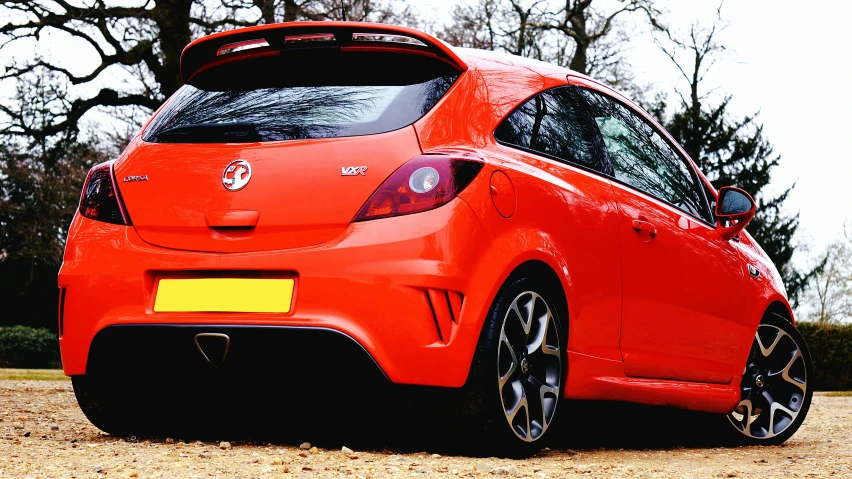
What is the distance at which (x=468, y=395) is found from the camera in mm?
3850

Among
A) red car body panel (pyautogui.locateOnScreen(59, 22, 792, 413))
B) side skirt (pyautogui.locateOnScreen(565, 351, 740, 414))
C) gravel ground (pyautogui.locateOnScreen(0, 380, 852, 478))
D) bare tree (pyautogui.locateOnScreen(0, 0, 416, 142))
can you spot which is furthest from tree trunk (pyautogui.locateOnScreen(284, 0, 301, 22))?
red car body panel (pyautogui.locateOnScreen(59, 22, 792, 413))

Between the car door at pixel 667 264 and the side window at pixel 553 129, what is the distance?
0.20 meters

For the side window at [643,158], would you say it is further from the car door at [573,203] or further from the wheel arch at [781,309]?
the wheel arch at [781,309]

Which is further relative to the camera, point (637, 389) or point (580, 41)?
point (580, 41)

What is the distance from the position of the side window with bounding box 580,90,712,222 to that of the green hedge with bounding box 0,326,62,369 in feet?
73.6

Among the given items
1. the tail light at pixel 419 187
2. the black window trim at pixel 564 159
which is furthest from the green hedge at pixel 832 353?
the tail light at pixel 419 187

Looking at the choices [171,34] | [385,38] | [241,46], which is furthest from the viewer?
[171,34]

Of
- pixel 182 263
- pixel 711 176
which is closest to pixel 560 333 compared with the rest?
pixel 182 263

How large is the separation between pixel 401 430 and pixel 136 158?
5.62 feet

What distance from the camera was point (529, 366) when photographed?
4.18 metres

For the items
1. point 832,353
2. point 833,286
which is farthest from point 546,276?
point 833,286

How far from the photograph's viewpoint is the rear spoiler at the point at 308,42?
4234mm

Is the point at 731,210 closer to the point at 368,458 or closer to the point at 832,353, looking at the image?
the point at 368,458

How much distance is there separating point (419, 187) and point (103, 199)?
135 centimetres
